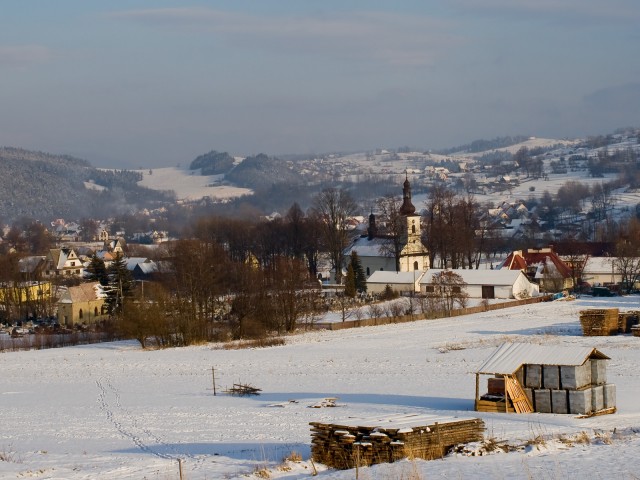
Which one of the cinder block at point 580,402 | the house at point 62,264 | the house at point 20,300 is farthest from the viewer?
the house at point 62,264

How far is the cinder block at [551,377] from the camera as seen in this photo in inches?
858

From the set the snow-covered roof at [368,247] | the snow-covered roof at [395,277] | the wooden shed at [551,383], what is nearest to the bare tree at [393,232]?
the snow-covered roof at [368,247]

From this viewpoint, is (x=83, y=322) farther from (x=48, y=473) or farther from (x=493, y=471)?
(x=493, y=471)

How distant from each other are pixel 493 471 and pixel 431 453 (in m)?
2.31

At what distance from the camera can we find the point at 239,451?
59.4 ft

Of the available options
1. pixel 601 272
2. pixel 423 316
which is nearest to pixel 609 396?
pixel 423 316

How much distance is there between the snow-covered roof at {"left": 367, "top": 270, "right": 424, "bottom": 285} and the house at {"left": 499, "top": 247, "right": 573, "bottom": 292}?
24.9ft

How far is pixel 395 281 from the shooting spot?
70375mm

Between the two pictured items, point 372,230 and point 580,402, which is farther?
point 372,230

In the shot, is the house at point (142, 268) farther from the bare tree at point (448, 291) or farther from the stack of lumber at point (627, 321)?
the stack of lumber at point (627, 321)

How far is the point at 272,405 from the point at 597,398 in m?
8.24

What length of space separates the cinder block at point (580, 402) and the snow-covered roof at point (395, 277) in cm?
4742

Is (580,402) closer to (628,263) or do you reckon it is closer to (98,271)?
(628,263)

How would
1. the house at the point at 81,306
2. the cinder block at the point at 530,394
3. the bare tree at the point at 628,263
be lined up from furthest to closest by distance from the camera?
the bare tree at the point at 628,263 → the house at the point at 81,306 → the cinder block at the point at 530,394
